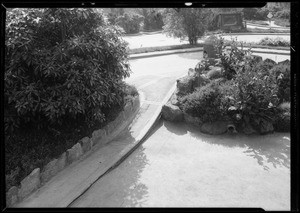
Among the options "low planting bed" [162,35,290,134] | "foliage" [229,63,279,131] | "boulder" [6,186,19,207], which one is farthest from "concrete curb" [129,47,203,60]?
"boulder" [6,186,19,207]

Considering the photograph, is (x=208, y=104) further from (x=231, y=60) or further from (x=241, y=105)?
(x=231, y=60)

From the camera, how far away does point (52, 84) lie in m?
8.88

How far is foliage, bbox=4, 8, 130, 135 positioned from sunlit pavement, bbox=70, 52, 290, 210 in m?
2.37

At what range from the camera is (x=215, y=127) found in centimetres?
1136

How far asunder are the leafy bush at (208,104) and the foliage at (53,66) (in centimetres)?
382

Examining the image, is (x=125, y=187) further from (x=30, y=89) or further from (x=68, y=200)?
(x=30, y=89)

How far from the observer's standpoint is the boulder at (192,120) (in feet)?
38.5

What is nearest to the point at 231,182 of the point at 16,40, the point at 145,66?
the point at 16,40

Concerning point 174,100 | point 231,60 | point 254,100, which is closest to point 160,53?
point 231,60

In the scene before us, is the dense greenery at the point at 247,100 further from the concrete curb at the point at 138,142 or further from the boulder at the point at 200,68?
the boulder at the point at 200,68

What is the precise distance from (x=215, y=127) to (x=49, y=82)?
21.5 feet

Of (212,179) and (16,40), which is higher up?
(16,40)
